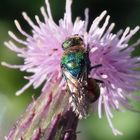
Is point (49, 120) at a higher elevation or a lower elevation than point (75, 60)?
lower

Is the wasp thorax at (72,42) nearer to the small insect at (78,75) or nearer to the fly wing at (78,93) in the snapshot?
the small insect at (78,75)

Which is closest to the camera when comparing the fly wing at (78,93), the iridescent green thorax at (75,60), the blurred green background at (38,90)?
the fly wing at (78,93)

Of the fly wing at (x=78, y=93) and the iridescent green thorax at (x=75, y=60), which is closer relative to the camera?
the fly wing at (x=78, y=93)

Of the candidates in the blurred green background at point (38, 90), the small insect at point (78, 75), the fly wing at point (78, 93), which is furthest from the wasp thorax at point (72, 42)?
the blurred green background at point (38, 90)

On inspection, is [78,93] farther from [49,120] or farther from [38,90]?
[38,90]

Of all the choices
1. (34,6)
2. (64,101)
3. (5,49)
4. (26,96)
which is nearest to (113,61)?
(64,101)

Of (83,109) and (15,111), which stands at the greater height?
(15,111)

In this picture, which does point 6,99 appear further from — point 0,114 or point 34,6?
point 34,6

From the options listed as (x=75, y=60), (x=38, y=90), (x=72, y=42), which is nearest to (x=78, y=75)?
(x=75, y=60)
